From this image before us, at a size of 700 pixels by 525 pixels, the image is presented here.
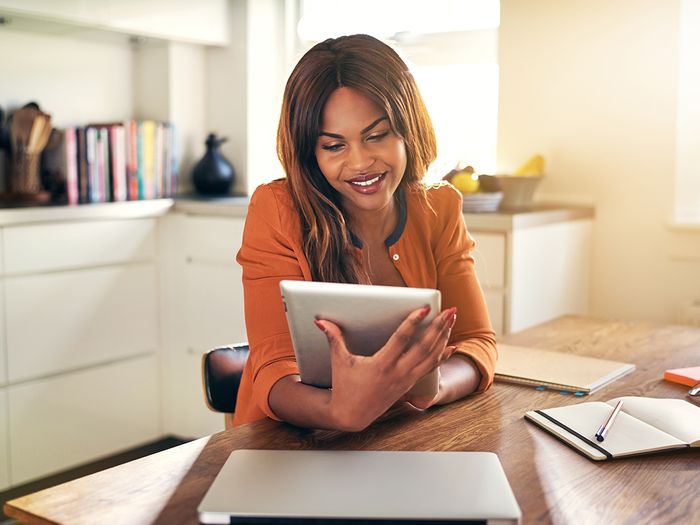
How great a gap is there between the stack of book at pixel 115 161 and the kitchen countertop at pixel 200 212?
6.5 inches

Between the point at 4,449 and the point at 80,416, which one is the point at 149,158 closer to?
the point at 80,416

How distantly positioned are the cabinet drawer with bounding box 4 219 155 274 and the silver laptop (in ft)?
6.35

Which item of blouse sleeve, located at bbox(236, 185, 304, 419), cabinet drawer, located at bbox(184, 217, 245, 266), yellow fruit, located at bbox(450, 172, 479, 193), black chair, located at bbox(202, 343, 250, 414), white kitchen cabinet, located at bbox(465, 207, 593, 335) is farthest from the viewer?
cabinet drawer, located at bbox(184, 217, 245, 266)

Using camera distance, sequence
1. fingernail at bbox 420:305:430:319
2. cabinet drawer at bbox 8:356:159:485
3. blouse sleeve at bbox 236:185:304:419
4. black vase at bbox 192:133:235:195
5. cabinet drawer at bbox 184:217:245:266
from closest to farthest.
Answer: fingernail at bbox 420:305:430:319 < blouse sleeve at bbox 236:185:304:419 < cabinet drawer at bbox 8:356:159:485 < cabinet drawer at bbox 184:217:245:266 < black vase at bbox 192:133:235:195

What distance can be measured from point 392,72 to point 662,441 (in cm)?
75

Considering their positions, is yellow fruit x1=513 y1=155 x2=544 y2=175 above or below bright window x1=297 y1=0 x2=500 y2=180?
below

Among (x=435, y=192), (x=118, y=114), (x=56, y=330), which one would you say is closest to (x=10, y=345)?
(x=56, y=330)

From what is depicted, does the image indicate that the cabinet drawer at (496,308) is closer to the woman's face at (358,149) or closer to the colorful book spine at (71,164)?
the woman's face at (358,149)

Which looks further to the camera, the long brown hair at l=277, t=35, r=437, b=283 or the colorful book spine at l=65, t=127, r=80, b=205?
the colorful book spine at l=65, t=127, r=80, b=205

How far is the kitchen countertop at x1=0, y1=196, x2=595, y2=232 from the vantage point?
8.55ft

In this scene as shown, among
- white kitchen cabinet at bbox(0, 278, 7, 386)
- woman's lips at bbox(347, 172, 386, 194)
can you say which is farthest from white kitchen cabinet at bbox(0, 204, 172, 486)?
woman's lips at bbox(347, 172, 386, 194)

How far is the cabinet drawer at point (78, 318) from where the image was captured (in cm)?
279

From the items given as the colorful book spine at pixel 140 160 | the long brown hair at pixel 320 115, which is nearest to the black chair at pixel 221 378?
the long brown hair at pixel 320 115

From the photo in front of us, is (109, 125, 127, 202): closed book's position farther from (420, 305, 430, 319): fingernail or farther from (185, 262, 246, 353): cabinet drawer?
(420, 305, 430, 319): fingernail
